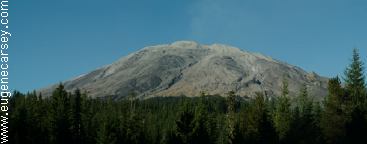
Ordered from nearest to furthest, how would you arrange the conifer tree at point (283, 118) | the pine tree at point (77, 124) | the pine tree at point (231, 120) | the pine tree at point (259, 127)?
1. the pine tree at point (259, 127)
2. the pine tree at point (77, 124)
3. the pine tree at point (231, 120)
4. the conifer tree at point (283, 118)

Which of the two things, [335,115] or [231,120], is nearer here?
[335,115]

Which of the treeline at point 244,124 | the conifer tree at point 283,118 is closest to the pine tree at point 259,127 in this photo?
the treeline at point 244,124

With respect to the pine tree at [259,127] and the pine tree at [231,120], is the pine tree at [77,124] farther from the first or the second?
the pine tree at [259,127]

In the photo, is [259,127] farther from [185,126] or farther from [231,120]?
[185,126]

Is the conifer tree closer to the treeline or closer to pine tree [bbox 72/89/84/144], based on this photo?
the treeline

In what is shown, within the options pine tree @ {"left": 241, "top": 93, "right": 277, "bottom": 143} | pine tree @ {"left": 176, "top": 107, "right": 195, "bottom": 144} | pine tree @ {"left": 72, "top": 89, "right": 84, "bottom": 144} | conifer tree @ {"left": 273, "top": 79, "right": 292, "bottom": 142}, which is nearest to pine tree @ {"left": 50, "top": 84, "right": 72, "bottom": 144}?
pine tree @ {"left": 72, "top": 89, "right": 84, "bottom": 144}

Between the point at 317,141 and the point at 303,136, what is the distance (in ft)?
14.0

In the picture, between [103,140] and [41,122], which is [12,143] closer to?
[103,140]

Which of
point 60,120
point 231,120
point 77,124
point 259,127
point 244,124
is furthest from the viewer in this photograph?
point 244,124

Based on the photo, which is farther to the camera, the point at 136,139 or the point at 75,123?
the point at 136,139

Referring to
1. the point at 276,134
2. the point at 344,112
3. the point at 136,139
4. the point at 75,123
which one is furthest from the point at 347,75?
the point at 75,123

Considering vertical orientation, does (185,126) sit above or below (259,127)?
above

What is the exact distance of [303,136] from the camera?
87.6 metres

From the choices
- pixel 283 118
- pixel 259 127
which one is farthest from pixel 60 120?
pixel 283 118
